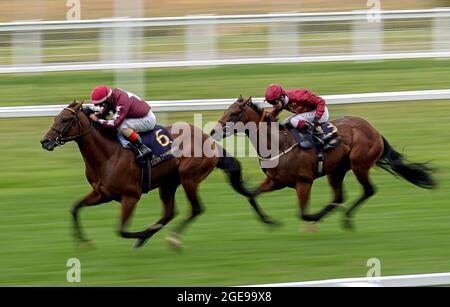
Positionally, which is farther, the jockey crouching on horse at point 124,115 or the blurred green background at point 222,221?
the jockey crouching on horse at point 124,115

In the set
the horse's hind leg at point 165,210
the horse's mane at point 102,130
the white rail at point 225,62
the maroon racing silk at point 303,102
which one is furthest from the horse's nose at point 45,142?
the white rail at point 225,62

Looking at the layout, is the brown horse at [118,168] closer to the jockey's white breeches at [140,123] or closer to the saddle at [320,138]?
the jockey's white breeches at [140,123]

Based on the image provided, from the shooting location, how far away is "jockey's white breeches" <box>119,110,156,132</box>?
865cm

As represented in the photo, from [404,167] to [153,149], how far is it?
2337mm

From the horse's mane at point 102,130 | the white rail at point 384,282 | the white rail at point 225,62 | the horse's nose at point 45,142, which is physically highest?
the white rail at point 225,62

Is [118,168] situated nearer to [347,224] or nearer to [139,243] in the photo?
[139,243]

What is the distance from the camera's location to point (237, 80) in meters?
14.7

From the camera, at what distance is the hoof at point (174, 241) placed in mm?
8586

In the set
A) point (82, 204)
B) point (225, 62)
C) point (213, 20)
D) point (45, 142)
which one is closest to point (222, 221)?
point (82, 204)

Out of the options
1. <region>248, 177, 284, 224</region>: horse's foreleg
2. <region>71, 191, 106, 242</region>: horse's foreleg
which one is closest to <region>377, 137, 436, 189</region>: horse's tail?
<region>248, 177, 284, 224</region>: horse's foreleg

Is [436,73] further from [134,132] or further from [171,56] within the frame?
[134,132]

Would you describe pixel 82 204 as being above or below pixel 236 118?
below

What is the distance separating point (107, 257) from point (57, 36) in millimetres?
8904

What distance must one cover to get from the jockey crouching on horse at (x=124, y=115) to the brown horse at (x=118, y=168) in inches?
3.6
